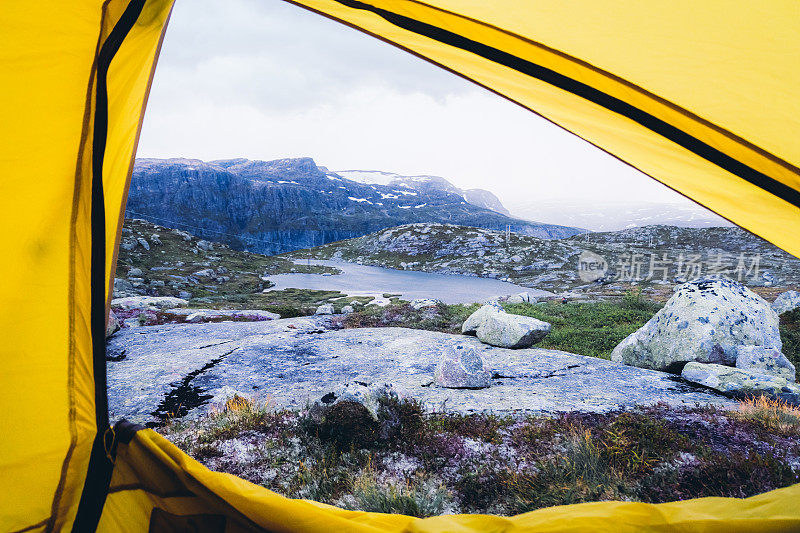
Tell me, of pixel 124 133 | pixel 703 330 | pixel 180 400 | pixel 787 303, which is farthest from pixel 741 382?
pixel 787 303

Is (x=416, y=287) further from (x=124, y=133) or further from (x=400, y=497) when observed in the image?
(x=124, y=133)

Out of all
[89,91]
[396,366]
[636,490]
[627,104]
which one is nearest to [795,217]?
[627,104]

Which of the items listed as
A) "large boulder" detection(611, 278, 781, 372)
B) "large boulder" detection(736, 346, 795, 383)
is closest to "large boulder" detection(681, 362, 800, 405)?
"large boulder" detection(611, 278, 781, 372)

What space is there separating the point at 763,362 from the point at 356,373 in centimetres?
992

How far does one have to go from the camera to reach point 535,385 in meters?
7.52

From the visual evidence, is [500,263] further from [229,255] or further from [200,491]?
[200,491]

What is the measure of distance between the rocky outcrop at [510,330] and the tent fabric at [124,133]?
29.4 feet

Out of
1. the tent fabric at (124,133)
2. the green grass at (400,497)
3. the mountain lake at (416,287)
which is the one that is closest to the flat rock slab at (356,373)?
the green grass at (400,497)

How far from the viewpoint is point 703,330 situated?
28.4 feet

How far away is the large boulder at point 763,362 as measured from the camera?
784 centimetres

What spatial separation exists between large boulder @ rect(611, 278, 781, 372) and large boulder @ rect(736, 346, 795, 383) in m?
0.26

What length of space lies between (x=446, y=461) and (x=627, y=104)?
429 centimetres

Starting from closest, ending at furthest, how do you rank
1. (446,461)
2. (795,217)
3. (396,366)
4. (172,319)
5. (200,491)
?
(795,217), (200,491), (446,461), (396,366), (172,319)

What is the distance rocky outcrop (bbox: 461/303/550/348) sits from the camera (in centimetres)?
1123
